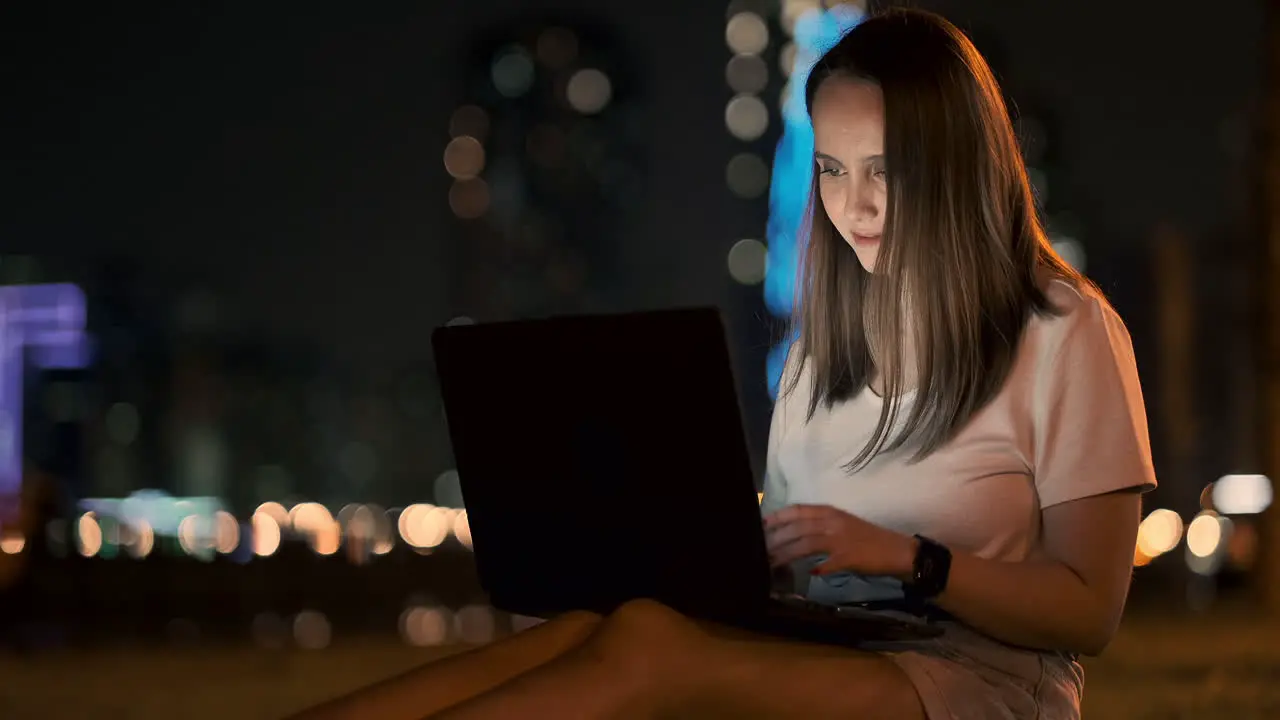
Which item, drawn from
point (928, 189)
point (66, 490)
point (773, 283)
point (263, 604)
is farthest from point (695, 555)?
point (773, 283)

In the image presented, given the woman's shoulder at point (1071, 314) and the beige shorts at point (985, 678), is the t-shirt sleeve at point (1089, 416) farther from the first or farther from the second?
the beige shorts at point (985, 678)

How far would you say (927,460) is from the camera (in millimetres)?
1995

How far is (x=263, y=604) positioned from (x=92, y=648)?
18.4ft

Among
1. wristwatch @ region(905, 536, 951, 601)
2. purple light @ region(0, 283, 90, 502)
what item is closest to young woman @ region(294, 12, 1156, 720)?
wristwatch @ region(905, 536, 951, 601)

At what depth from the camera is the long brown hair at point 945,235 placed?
77.2 inches

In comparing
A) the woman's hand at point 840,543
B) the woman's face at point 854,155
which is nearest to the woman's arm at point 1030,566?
the woman's hand at point 840,543

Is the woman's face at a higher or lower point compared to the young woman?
higher

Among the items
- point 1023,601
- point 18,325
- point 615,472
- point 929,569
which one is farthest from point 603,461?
point 18,325

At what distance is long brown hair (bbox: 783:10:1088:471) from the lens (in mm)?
1962

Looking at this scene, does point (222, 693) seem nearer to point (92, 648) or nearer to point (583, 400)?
point (92, 648)

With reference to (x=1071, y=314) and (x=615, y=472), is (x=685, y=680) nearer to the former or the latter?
(x=615, y=472)

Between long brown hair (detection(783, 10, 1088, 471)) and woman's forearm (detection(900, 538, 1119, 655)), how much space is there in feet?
0.69

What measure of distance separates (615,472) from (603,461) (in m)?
0.02

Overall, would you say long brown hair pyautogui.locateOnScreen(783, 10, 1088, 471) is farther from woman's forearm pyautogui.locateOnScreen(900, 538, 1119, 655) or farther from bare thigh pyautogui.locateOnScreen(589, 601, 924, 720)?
bare thigh pyautogui.locateOnScreen(589, 601, 924, 720)
